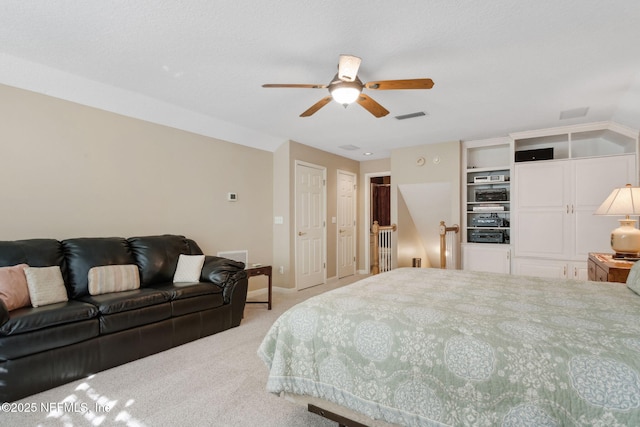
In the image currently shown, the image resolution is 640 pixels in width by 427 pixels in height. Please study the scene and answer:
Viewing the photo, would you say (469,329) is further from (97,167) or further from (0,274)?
(97,167)

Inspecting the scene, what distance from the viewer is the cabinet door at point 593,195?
4035mm

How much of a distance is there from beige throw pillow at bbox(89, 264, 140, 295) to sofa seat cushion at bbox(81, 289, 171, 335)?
0.26 ft

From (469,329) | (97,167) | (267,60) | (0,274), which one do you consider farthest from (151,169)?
(469,329)

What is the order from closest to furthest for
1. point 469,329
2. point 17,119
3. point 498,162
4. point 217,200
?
point 469,329, point 17,119, point 217,200, point 498,162

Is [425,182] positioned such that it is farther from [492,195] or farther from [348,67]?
[348,67]

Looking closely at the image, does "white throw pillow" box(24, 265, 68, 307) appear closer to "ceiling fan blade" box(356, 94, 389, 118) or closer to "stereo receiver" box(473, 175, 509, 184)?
"ceiling fan blade" box(356, 94, 389, 118)

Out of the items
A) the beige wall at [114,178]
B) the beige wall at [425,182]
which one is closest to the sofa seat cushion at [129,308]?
the beige wall at [114,178]

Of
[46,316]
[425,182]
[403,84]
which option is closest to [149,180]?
[46,316]

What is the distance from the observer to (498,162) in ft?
17.1

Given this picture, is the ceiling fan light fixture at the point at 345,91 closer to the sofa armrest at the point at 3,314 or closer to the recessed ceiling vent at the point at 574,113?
the sofa armrest at the point at 3,314

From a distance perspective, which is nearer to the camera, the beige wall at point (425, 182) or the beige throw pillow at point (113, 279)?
the beige throw pillow at point (113, 279)

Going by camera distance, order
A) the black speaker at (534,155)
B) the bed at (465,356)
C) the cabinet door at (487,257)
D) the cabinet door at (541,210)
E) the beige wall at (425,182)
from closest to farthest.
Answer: the bed at (465,356), the cabinet door at (541,210), the black speaker at (534,155), the cabinet door at (487,257), the beige wall at (425,182)

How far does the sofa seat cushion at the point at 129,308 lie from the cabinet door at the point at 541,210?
466 centimetres

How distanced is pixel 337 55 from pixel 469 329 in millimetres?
2092
